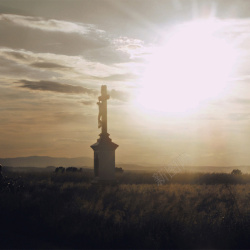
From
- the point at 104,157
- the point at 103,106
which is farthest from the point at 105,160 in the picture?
the point at 103,106

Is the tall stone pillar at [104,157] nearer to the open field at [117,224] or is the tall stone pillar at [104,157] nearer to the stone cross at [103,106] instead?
the stone cross at [103,106]

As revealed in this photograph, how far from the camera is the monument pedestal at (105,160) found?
22047mm

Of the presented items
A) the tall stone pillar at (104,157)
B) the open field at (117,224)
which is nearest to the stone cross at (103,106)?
the tall stone pillar at (104,157)

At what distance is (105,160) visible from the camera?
22078mm

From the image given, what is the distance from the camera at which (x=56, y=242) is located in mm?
10562

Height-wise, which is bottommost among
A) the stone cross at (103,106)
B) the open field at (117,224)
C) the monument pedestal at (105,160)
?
the open field at (117,224)

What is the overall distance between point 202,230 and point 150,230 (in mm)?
1612

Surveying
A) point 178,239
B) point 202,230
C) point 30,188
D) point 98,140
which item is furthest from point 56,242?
point 98,140

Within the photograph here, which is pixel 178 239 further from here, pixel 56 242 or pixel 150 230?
pixel 56 242

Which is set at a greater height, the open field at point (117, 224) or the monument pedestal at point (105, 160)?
the monument pedestal at point (105, 160)

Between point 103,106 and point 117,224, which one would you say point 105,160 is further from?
point 117,224

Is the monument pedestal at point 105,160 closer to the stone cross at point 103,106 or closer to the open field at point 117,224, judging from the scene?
the stone cross at point 103,106

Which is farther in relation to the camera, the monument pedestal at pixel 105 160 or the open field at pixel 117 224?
the monument pedestal at pixel 105 160

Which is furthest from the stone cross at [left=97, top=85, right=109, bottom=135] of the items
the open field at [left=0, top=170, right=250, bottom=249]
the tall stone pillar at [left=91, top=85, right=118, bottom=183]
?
the open field at [left=0, top=170, right=250, bottom=249]
